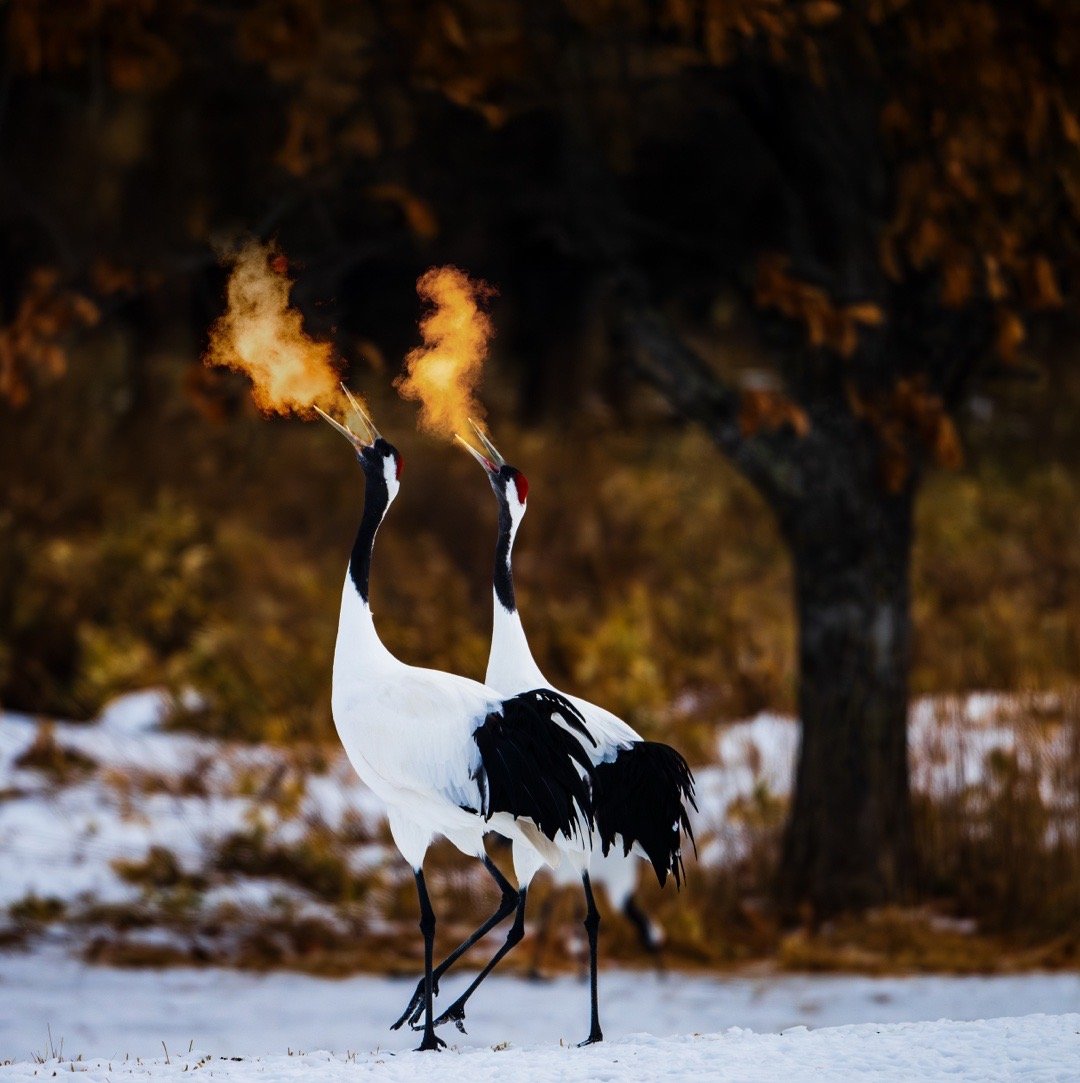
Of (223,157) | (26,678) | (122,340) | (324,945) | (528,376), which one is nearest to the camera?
(324,945)

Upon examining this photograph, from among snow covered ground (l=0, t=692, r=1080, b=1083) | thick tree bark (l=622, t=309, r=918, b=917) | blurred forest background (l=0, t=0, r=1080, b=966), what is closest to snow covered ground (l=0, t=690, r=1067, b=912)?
Answer: snow covered ground (l=0, t=692, r=1080, b=1083)

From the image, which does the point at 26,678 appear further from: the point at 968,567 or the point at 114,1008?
the point at 968,567

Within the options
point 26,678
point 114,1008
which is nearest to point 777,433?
point 114,1008

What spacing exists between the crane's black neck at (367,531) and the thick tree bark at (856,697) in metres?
3.79

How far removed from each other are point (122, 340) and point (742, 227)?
571 cm

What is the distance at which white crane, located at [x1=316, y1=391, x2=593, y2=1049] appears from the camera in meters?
4.12

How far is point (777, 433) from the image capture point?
7637 mm

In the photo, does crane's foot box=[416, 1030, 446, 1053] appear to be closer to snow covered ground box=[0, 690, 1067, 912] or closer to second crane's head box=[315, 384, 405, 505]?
second crane's head box=[315, 384, 405, 505]

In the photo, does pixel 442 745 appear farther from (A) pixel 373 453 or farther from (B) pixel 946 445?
(B) pixel 946 445

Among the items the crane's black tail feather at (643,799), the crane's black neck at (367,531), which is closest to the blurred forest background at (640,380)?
the crane's black neck at (367,531)

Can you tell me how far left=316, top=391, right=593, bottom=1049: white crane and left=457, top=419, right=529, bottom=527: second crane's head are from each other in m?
0.20

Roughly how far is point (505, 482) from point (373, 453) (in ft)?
1.04

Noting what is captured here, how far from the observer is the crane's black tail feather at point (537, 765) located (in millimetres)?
4105

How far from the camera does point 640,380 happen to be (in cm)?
1041
